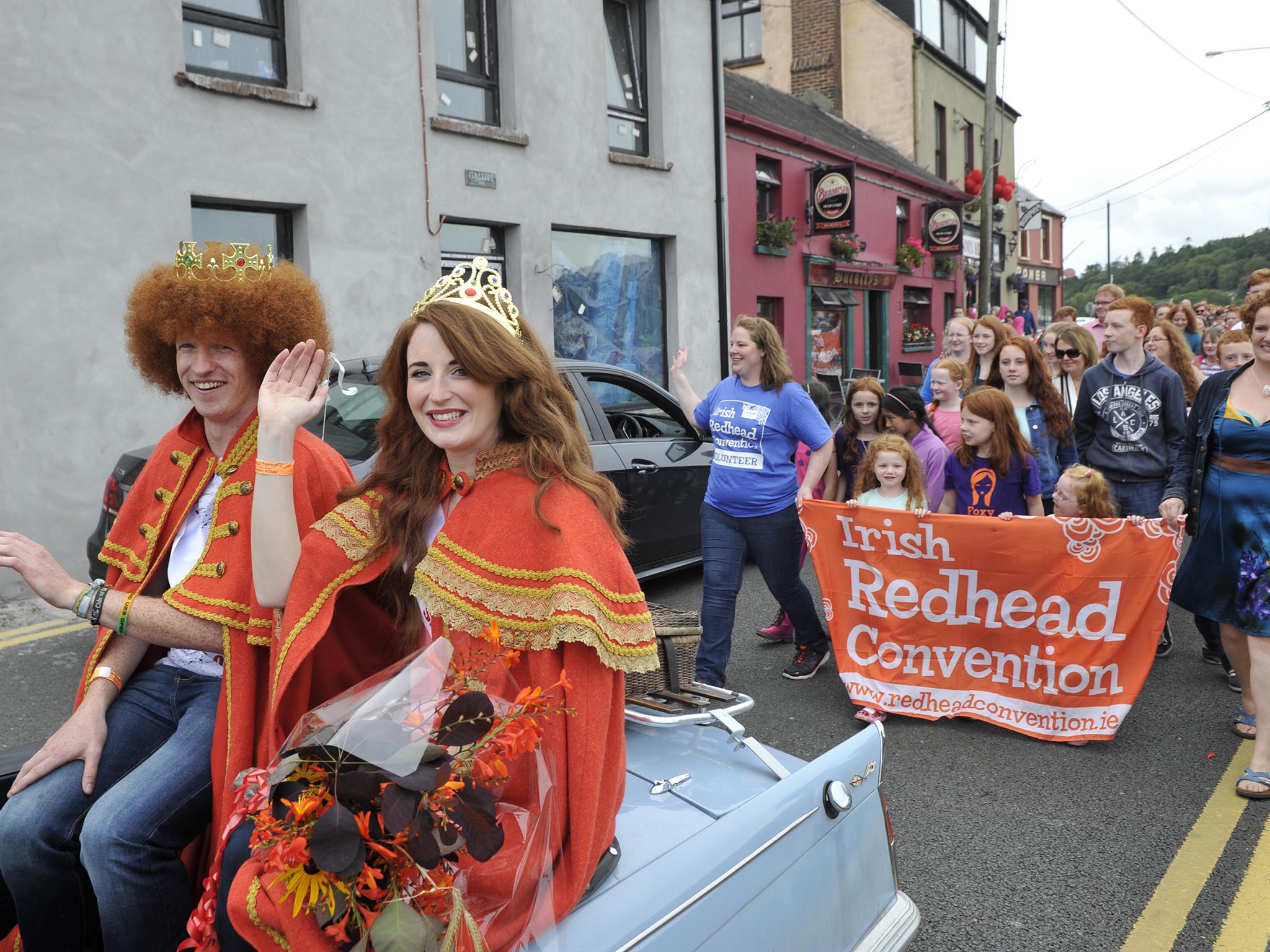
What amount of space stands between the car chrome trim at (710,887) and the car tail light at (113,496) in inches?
190

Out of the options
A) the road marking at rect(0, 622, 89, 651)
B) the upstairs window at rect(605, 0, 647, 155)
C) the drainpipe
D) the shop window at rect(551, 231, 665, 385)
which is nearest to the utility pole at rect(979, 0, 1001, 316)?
the drainpipe

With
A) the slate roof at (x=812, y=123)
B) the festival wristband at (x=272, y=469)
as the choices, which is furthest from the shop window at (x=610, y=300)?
the festival wristband at (x=272, y=469)

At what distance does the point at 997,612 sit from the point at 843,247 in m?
17.2

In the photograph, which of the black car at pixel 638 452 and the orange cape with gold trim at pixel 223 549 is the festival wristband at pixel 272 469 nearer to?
the orange cape with gold trim at pixel 223 549

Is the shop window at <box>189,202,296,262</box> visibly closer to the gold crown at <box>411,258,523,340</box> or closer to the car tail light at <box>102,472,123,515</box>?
the car tail light at <box>102,472,123,515</box>

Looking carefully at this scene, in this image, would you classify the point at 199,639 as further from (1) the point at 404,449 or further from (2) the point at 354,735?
(2) the point at 354,735

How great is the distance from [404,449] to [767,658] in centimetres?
410

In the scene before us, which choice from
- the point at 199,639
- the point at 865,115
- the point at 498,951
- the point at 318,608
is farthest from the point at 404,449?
the point at 865,115

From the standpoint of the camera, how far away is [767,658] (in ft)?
19.8

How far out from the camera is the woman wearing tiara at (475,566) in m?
1.76

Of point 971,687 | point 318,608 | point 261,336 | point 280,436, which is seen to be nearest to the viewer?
point 318,608

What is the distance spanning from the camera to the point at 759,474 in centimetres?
535

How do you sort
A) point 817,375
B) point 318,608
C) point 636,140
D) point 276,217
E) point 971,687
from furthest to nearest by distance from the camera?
1. point 817,375
2. point 636,140
3. point 276,217
4. point 971,687
5. point 318,608

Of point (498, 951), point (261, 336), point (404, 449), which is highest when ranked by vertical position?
point (261, 336)
